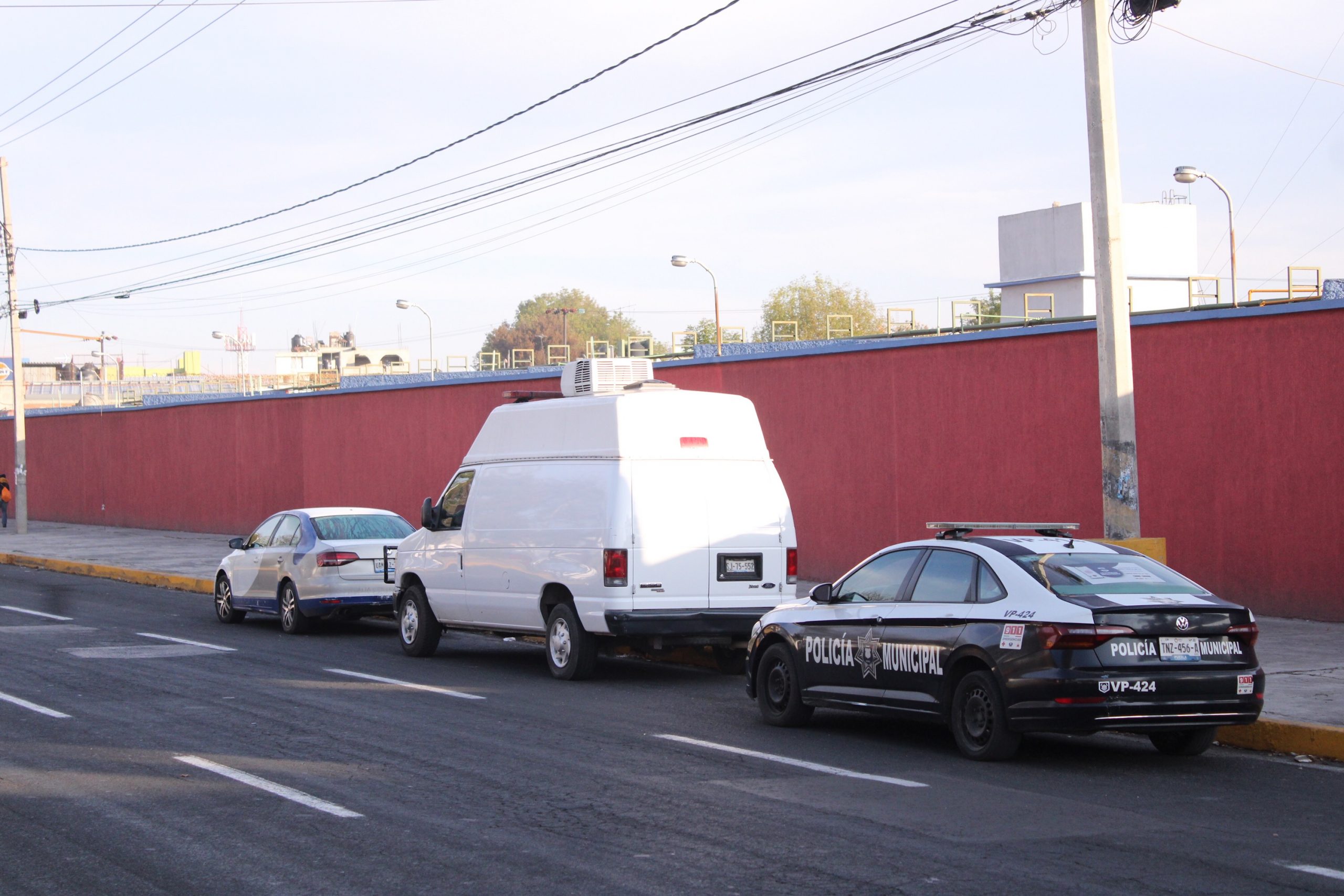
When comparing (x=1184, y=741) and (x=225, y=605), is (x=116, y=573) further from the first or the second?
(x=1184, y=741)

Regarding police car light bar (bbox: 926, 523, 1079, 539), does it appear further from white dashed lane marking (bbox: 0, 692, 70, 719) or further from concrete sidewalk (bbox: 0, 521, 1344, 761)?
white dashed lane marking (bbox: 0, 692, 70, 719)

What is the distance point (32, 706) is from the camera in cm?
1186

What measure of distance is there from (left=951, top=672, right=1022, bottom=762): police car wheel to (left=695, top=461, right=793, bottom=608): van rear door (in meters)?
4.00

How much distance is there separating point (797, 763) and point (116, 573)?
21531 mm

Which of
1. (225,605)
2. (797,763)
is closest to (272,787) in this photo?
(797,763)

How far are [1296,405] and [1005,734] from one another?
8.39 m

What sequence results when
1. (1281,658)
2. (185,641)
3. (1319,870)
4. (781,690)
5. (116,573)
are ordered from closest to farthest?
(1319,870), (781,690), (1281,658), (185,641), (116,573)

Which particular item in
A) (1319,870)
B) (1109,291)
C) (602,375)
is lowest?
(1319,870)

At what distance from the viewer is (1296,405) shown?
15594 mm

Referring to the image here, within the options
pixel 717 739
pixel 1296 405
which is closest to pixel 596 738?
pixel 717 739

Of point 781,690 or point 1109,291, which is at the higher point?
point 1109,291

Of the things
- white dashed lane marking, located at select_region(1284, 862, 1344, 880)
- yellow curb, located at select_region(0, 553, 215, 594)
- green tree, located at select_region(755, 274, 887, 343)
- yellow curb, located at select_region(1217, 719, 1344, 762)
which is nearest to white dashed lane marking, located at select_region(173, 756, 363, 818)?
white dashed lane marking, located at select_region(1284, 862, 1344, 880)

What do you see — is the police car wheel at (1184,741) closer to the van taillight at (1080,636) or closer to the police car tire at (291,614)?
the van taillight at (1080,636)

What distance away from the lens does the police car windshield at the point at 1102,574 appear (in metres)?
9.10
